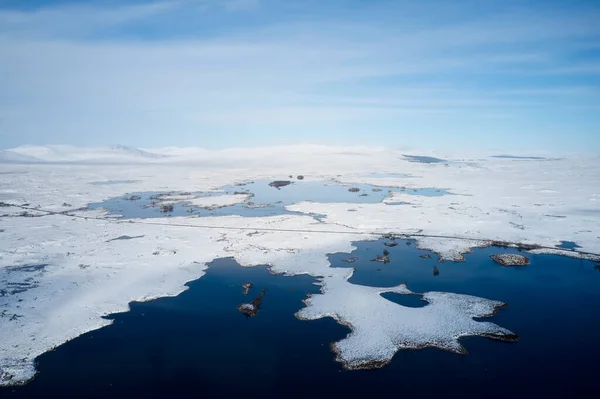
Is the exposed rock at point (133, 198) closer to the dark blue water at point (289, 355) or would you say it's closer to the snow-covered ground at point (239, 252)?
the snow-covered ground at point (239, 252)

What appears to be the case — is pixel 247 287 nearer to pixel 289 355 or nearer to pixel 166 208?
pixel 289 355

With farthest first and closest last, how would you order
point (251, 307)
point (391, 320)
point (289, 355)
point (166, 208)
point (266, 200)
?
point (266, 200), point (166, 208), point (251, 307), point (391, 320), point (289, 355)

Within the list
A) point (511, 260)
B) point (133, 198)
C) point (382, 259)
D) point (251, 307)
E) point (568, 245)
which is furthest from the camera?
point (133, 198)

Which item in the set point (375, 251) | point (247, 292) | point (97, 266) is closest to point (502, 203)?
point (375, 251)

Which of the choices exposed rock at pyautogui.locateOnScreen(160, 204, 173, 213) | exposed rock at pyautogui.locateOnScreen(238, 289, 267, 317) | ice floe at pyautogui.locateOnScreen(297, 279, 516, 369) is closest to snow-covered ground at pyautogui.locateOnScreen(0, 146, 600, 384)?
ice floe at pyautogui.locateOnScreen(297, 279, 516, 369)

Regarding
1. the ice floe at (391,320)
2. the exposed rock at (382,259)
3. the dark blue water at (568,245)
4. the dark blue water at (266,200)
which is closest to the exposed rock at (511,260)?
the dark blue water at (568,245)

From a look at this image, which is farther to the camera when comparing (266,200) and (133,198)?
(133,198)

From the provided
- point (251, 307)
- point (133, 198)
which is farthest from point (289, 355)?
point (133, 198)

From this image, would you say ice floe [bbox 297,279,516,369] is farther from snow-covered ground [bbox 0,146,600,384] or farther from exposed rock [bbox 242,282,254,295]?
exposed rock [bbox 242,282,254,295]
